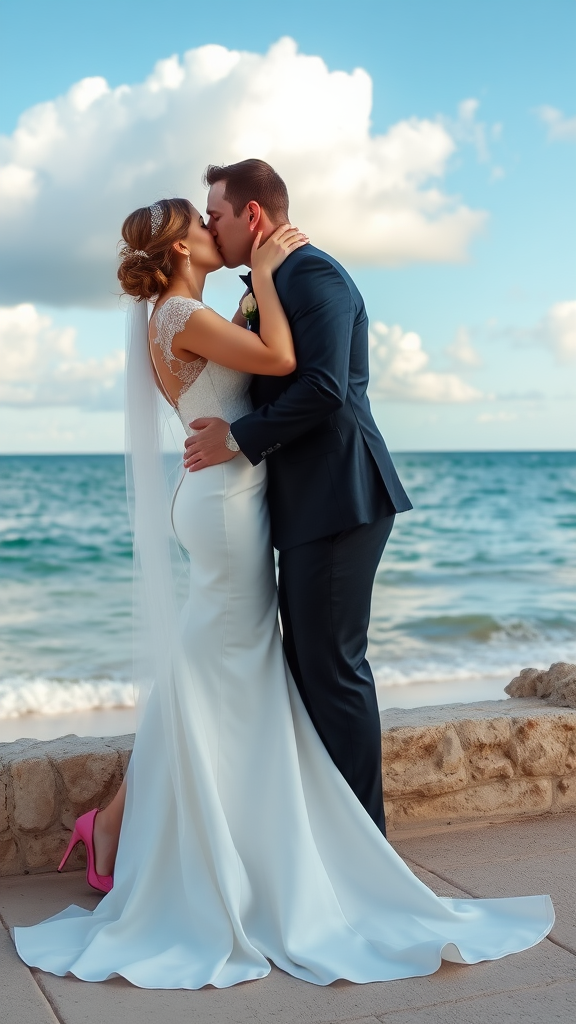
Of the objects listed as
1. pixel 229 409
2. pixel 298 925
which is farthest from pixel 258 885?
pixel 229 409

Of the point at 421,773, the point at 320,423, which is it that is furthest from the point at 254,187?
the point at 421,773

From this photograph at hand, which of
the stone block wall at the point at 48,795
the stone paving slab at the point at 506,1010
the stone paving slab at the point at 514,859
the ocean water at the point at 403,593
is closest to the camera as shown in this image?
the stone paving slab at the point at 506,1010

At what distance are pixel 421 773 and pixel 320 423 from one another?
1302 millimetres

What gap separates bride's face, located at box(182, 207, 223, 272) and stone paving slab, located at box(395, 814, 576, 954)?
6.22 feet

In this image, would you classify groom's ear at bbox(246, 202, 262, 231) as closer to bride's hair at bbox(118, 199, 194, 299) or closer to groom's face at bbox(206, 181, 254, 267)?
groom's face at bbox(206, 181, 254, 267)

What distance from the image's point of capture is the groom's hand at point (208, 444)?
8.48 feet

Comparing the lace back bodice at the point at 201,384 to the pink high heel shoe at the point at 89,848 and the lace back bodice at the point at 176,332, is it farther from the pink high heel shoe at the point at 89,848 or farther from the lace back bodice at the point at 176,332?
the pink high heel shoe at the point at 89,848

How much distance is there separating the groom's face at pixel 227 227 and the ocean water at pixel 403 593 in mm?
4125

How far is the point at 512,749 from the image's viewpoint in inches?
130

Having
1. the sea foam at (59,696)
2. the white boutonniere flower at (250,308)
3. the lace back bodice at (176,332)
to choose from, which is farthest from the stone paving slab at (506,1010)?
the sea foam at (59,696)

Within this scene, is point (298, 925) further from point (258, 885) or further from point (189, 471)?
point (189, 471)

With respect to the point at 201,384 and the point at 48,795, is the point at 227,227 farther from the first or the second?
the point at 48,795

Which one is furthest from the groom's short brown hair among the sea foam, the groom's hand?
the sea foam

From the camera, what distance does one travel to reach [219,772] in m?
2.58
